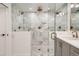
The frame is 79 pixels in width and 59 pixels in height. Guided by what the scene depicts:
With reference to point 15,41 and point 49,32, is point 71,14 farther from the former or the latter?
point 15,41

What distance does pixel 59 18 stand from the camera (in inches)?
138

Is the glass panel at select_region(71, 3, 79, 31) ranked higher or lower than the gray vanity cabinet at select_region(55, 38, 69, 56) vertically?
higher

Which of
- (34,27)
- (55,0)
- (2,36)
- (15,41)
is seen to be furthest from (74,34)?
(55,0)

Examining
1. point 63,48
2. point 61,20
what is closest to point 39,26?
point 61,20

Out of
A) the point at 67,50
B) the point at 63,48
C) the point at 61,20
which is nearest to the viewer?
the point at 67,50

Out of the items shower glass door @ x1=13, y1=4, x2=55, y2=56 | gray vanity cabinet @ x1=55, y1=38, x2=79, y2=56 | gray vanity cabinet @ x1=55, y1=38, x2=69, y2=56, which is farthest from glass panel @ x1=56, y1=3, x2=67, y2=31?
gray vanity cabinet @ x1=55, y1=38, x2=79, y2=56

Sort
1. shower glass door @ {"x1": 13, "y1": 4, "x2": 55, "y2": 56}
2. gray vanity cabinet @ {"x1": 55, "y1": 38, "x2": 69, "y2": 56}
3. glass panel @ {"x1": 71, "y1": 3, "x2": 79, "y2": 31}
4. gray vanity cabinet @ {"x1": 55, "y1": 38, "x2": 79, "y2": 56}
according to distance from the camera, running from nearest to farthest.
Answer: gray vanity cabinet @ {"x1": 55, "y1": 38, "x2": 79, "y2": 56}
gray vanity cabinet @ {"x1": 55, "y1": 38, "x2": 69, "y2": 56}
glass panel @ {"x1": 71, "y1": 3, "x2": 79, "y2": 31}
shower glass door @ {"x1": 13, "y1": 4, "x2": 55, "y2": 56}

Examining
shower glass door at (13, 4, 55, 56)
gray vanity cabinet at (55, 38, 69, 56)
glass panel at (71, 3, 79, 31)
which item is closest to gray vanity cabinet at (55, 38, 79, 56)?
gray vanity cabinet at (55, 38, 69, 56)

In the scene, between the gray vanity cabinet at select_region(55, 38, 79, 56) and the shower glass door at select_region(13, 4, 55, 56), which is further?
the shower glass door at select_region(13, 4, 55, 56)

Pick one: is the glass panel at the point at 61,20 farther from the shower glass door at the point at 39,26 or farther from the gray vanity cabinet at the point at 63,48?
the gray vanity cabinet at the point at 63,48

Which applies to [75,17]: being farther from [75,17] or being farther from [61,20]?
[61,20]

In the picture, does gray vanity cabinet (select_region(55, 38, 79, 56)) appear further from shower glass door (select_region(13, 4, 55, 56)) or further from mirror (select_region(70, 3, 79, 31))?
shower glass door (select_region(13, 4, 55, 56))

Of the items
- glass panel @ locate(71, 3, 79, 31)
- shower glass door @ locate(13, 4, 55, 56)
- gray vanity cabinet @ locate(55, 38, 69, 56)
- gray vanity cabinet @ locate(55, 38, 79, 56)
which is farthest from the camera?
shower glass door @ locate(13, 4, 55, 56)

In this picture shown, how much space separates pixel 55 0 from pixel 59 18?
106 inches
